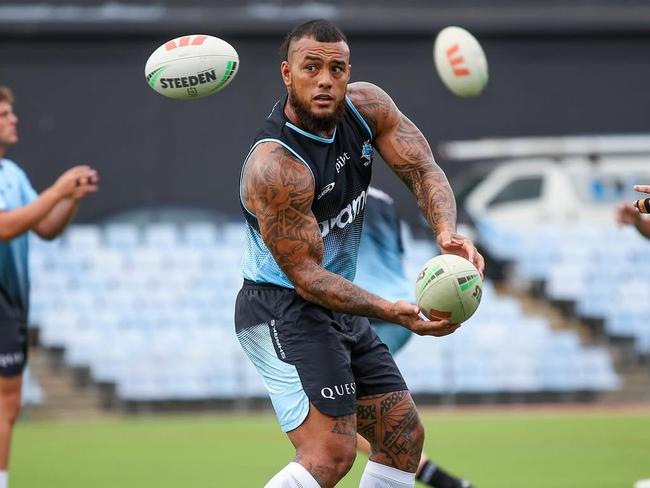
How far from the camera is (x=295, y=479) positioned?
17.9 ft

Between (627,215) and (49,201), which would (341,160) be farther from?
(627,215)

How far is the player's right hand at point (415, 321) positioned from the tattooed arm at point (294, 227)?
0.88ft

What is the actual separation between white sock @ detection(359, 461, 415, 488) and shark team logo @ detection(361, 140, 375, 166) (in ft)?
4.70

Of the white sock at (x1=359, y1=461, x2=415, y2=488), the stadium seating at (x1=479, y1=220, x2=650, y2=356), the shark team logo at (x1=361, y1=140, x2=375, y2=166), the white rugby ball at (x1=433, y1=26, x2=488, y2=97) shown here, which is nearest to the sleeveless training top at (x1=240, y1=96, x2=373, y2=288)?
the shark team logo at (x1=361, y1=140, x2=375, y2=166)

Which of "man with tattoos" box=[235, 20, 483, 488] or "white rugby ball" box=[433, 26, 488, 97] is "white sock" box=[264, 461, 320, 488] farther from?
"white rugby ball" box=[433, 26, 488, 97]

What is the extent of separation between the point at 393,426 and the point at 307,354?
1.84 ft

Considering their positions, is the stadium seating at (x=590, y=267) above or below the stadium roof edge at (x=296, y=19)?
below

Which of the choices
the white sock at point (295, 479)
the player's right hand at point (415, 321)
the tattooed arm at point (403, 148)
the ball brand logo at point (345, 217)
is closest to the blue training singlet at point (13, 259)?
the ball brand logo at point (345, 217)

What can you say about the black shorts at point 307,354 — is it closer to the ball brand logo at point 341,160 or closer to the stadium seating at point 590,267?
the ball brand logo at point 341,160

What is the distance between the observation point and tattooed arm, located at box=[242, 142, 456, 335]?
5.53 m

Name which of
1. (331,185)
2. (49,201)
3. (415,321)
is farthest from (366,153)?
(49,201)

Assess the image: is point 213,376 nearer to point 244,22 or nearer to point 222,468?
point 222,468

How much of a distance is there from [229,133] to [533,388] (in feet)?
27.9

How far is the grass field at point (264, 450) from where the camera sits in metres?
9.65
